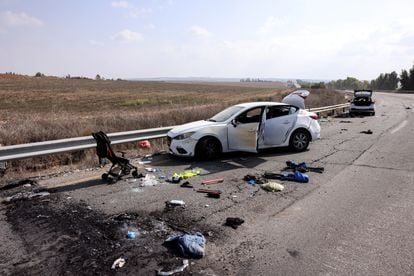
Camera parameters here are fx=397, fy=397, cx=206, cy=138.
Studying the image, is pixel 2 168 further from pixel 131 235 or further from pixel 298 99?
pixel 298 99

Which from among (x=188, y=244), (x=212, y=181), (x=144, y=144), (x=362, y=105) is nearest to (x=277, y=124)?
(x=144, y=144)

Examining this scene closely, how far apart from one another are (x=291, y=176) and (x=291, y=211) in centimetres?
209

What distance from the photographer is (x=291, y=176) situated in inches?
321

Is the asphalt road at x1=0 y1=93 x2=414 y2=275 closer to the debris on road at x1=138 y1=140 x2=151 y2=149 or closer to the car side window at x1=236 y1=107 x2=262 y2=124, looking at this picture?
the car side window at x1=236 y1=107 x2=262 y2=124

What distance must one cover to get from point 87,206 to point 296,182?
4017mm

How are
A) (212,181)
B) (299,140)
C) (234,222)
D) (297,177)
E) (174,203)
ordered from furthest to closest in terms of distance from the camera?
(299,140), (297,177), (212,181), (174,203), (234,222)

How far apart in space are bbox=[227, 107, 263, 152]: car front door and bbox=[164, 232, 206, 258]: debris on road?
215 inches

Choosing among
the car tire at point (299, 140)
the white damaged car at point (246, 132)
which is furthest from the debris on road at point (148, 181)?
the car tire at point (299, 140)

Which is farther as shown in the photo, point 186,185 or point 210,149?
point 210,149

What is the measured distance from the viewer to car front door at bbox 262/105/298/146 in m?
11.2

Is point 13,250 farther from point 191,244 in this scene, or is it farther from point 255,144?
point 255,144

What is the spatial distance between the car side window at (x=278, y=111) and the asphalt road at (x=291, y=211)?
1578 mm

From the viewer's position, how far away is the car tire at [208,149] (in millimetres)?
A: 10102

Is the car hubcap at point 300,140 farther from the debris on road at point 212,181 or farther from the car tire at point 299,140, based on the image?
the debris on road at point 212,181
